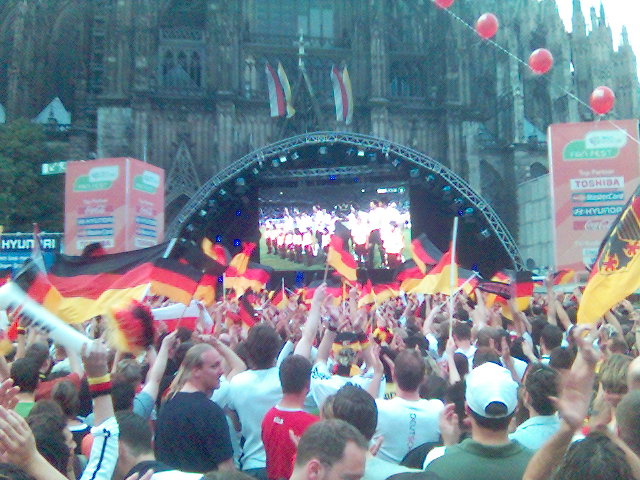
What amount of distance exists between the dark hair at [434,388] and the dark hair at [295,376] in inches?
52.3

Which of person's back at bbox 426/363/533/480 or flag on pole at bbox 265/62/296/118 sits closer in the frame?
person's back at bbox 426/363/533/480

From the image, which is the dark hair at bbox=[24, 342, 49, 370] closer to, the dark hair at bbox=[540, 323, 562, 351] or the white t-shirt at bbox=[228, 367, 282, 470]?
the white t-shirt at bbox=[228, 367, 282, 470]

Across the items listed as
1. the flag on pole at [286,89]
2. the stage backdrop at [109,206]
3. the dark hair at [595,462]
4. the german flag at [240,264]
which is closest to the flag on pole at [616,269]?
the dark hair at [595,462]

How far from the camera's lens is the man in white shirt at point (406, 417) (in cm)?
461

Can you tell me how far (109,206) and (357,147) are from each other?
10098mm

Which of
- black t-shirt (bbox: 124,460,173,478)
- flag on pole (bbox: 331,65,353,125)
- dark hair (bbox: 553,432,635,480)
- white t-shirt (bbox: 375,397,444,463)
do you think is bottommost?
white t-shirt (bbox: 375,397,444,463)

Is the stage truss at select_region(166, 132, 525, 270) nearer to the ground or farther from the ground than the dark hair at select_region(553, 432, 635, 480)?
farther from the ground

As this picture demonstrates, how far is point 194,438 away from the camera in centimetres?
421

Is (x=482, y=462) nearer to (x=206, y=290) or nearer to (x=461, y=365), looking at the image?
(x=461, y=365)

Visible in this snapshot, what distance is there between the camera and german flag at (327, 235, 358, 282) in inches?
520

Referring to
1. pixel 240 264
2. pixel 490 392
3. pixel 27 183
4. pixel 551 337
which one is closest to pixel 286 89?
pixel 27 183

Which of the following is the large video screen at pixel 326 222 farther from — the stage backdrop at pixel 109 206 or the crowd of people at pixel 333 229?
the stage backdrop at pixel 109 206

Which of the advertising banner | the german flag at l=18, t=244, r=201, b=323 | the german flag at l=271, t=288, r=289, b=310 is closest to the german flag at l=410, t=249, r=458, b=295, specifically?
the german flag at l=271, t=288, r=289, b=310

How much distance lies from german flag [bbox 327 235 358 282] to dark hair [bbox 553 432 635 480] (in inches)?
420
